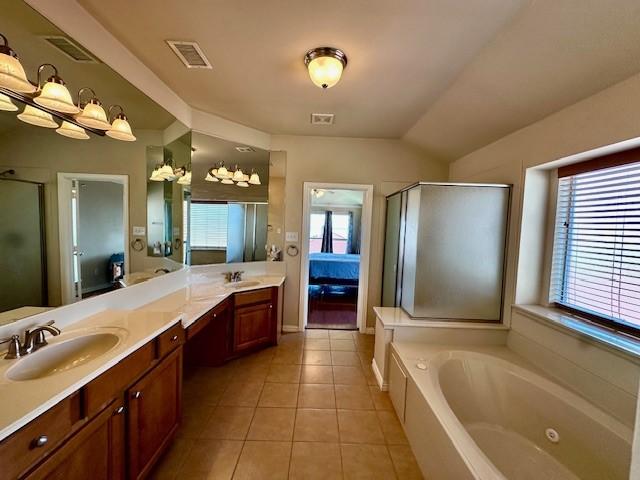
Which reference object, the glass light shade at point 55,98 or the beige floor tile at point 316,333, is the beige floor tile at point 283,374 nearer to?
the beige floor tile at point 316,333

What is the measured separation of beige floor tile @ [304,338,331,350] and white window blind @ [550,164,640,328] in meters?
2.21

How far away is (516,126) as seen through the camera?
2125mm

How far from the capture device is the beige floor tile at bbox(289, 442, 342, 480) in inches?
60.6

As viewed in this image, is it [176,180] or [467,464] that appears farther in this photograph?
[176,180]

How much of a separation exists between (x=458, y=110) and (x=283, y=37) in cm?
156

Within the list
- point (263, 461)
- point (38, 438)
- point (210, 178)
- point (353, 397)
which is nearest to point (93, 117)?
point (210, 178)

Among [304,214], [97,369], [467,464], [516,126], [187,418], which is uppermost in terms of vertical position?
[516,126]

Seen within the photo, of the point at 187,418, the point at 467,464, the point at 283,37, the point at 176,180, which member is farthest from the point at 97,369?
the point at 283,37

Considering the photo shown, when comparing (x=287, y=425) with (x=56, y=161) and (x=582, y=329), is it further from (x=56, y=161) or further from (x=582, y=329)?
(x=56, y=161)

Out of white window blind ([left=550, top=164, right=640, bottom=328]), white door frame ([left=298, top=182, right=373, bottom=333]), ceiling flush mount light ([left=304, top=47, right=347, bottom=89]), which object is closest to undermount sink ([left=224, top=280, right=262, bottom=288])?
white door frame ([left=298, top=182, right=373, bottom=333])

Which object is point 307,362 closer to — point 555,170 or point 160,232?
point 160,232

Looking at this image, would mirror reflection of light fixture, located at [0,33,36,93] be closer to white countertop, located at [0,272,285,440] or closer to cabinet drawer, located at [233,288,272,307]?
white countertop, located at [0,272,285,440]

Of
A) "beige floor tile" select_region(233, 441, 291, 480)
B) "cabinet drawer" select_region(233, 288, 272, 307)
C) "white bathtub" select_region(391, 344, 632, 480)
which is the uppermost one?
"cabinet drawer" select_region(233, 288, 272, 307)

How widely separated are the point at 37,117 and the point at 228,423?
2.13m
